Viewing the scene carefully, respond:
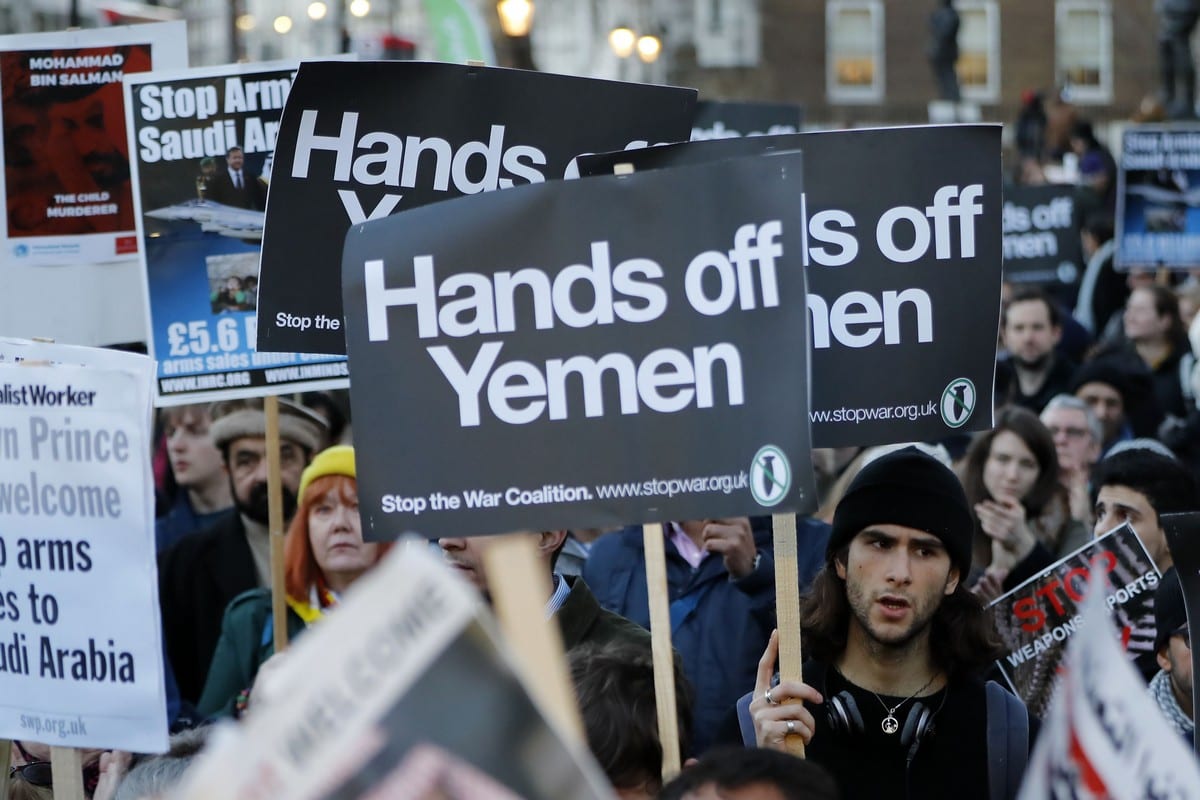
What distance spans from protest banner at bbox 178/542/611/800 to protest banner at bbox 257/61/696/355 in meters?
2.71

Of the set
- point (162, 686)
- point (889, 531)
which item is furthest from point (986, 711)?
point (162, 686)

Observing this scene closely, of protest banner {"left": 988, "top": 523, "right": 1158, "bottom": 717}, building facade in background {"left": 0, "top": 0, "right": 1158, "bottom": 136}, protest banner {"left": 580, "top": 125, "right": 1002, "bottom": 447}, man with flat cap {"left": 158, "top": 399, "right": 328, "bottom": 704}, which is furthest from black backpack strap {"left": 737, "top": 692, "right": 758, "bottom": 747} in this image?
building facade in background {"left": 0, "top": 0, "right": 1158, "bottom": 136}

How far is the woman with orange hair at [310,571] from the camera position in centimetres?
575

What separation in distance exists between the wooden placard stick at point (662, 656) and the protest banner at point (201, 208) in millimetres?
2564

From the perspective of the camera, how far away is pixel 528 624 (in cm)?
209

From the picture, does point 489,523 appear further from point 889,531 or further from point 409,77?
point 409,77

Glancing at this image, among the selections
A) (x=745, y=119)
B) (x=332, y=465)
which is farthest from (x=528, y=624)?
(x=745, y=119)

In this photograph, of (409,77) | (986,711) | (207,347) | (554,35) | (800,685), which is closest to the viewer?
(800,685)

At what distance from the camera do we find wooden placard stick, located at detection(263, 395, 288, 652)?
5.50 m

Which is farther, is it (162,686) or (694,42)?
(694,42)

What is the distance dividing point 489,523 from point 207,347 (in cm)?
270

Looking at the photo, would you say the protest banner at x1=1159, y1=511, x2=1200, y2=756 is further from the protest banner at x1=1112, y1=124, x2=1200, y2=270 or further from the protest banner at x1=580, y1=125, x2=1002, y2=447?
the protest banner at x1=1112, y1=124, x2=1200, y2=270

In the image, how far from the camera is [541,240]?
340 cm

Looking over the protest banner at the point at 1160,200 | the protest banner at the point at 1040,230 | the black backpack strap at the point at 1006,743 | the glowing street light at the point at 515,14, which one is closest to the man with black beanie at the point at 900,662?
the black backpack strap at the point at 1006,743
